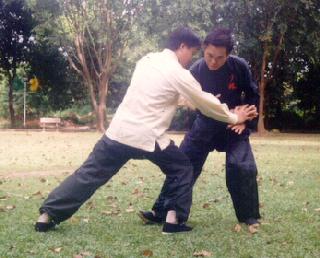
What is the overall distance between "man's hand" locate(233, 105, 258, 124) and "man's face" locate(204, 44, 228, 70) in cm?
51

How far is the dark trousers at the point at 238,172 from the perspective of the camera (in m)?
6.08

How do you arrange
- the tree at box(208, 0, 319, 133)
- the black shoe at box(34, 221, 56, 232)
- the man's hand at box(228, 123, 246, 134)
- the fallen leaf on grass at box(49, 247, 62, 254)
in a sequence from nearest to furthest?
the fallen leaf on grass at box(49, 247, 62, 254)
the black shoe at box(34, 221, 56, 232)
the man's hand at box(228, 123, 246, 134)
the tree at box(208, 0, 319, 133)

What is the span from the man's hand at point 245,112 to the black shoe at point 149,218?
1.41 metres

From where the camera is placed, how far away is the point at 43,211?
562 centimetres

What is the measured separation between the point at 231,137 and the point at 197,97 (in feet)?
3.06

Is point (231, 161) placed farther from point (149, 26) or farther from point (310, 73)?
point (310, 73)

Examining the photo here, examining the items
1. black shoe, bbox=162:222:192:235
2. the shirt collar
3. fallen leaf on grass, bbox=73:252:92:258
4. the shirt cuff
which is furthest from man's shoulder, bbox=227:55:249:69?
fallen leaf on grass, bbox=73:252:92:258

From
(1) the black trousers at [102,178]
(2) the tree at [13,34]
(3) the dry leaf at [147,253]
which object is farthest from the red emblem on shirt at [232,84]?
(2) the tree at [13,34]

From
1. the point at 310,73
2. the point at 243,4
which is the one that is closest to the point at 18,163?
the point at 243,4

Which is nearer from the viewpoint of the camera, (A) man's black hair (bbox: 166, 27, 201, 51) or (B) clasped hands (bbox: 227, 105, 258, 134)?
(A) man's black hair (bbox: 166, 27, 201, 51)

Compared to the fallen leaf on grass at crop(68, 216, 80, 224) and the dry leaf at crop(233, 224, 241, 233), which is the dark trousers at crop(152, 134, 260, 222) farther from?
the fallen leaf on grass at crop(68, 216, 80, 224)

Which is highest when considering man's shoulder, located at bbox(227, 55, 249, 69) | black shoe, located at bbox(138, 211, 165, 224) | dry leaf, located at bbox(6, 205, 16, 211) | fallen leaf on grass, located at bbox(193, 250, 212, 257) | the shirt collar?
the shirt collar

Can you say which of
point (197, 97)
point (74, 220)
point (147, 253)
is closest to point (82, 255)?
point (147, 253)

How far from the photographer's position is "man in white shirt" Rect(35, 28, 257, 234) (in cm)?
546
